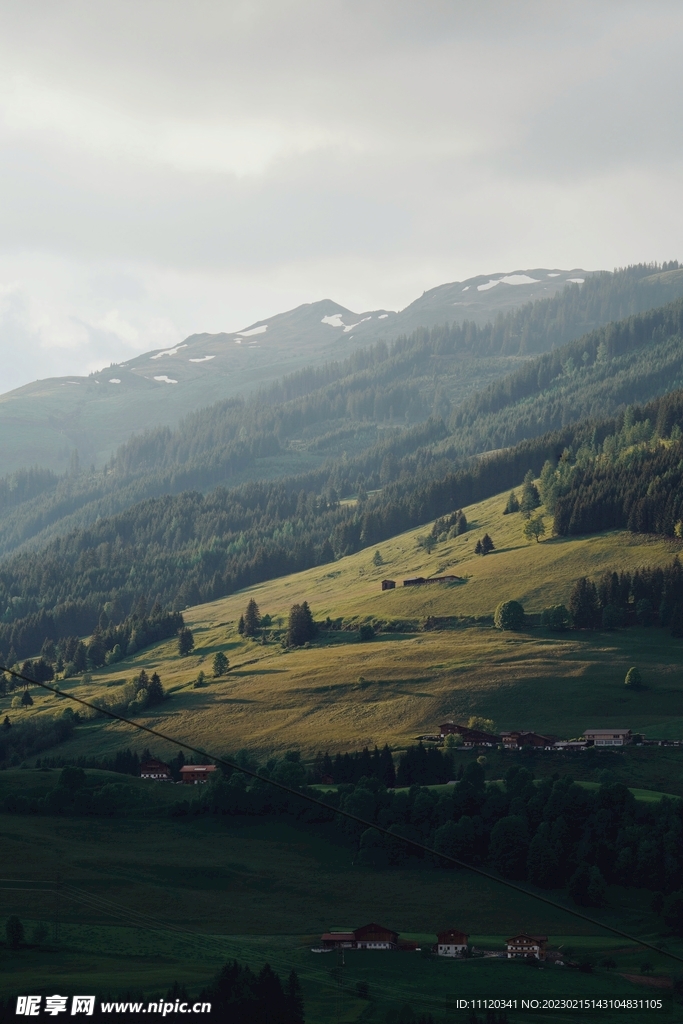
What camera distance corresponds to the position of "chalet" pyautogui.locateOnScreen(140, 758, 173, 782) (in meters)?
143

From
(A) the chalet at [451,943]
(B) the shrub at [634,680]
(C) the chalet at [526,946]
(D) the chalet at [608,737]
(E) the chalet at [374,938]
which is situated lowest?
(C) the chalet at [526,946]

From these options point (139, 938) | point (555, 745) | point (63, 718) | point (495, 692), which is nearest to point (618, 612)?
point (495, 692)

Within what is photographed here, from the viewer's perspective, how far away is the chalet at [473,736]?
488 feet

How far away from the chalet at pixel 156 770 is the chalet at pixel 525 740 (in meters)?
39.9

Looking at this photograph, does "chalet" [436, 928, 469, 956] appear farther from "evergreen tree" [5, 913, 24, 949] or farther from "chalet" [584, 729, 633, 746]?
"chalet" [584, 729, 633, 746]

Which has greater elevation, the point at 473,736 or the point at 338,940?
the point at 473,736

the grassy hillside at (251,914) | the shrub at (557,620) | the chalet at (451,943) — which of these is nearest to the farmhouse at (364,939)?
the grassy hillside at (251,914)

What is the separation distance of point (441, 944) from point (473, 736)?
63.2 metres

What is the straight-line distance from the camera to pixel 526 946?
87312mm

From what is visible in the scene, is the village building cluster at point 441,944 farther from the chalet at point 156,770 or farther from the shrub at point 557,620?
the shrub at point 557,620

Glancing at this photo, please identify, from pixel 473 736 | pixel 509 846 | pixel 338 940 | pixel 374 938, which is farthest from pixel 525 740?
pixel 338 940

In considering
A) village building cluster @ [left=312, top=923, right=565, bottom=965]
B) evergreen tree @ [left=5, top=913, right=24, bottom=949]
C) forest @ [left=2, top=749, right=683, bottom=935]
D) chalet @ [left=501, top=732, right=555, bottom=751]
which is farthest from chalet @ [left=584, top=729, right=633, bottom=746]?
evergreen tree @ [left=5, top=913, right=24, bottom=949]

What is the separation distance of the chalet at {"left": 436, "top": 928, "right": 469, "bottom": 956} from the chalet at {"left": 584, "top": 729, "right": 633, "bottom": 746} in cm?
6000

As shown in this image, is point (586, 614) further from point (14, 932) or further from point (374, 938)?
point (14, 932)
